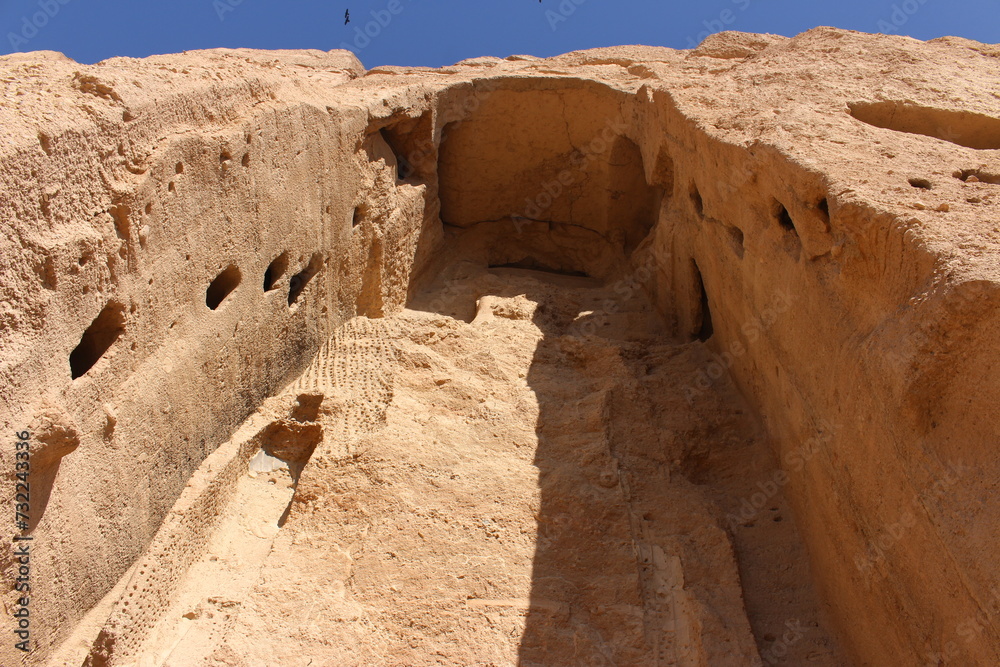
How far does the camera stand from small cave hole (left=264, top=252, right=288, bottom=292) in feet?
15.7

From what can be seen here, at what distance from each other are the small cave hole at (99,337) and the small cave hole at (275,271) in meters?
1.26

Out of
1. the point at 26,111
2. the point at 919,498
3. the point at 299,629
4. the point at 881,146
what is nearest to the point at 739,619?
the point at 919,498

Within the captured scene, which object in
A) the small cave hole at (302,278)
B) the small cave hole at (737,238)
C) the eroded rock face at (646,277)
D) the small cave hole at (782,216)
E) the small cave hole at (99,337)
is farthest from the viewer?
the small cave hole at (302,278)

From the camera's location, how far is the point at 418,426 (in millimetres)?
4430

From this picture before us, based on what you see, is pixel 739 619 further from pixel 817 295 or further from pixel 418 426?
pixel 418 426

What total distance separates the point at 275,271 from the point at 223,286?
499 millimetres

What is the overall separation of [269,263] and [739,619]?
300cm

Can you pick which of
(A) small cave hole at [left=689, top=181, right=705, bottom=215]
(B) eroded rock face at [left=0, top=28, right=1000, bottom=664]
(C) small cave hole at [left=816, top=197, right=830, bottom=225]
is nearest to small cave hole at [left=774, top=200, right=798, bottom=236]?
(B) eroded rock face at [left=0, top=28, right=1000, bottom=664]

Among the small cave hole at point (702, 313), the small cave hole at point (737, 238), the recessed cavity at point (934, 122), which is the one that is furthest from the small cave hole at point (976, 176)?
the small cave hole at point (702, 313)

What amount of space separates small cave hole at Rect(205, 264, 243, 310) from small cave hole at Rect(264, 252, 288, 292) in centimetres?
37

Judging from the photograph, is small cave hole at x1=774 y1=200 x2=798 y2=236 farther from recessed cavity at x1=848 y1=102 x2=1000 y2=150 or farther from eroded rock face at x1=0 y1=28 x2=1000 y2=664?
→ recessed cavity at x1=848 y1=102 x2=1000 y2=150

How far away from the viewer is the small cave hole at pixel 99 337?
3.51 metres

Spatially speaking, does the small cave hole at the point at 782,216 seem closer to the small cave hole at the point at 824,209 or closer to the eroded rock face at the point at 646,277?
the eroded rock face at the point at 646,277

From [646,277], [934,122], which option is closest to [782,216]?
[934,122]
